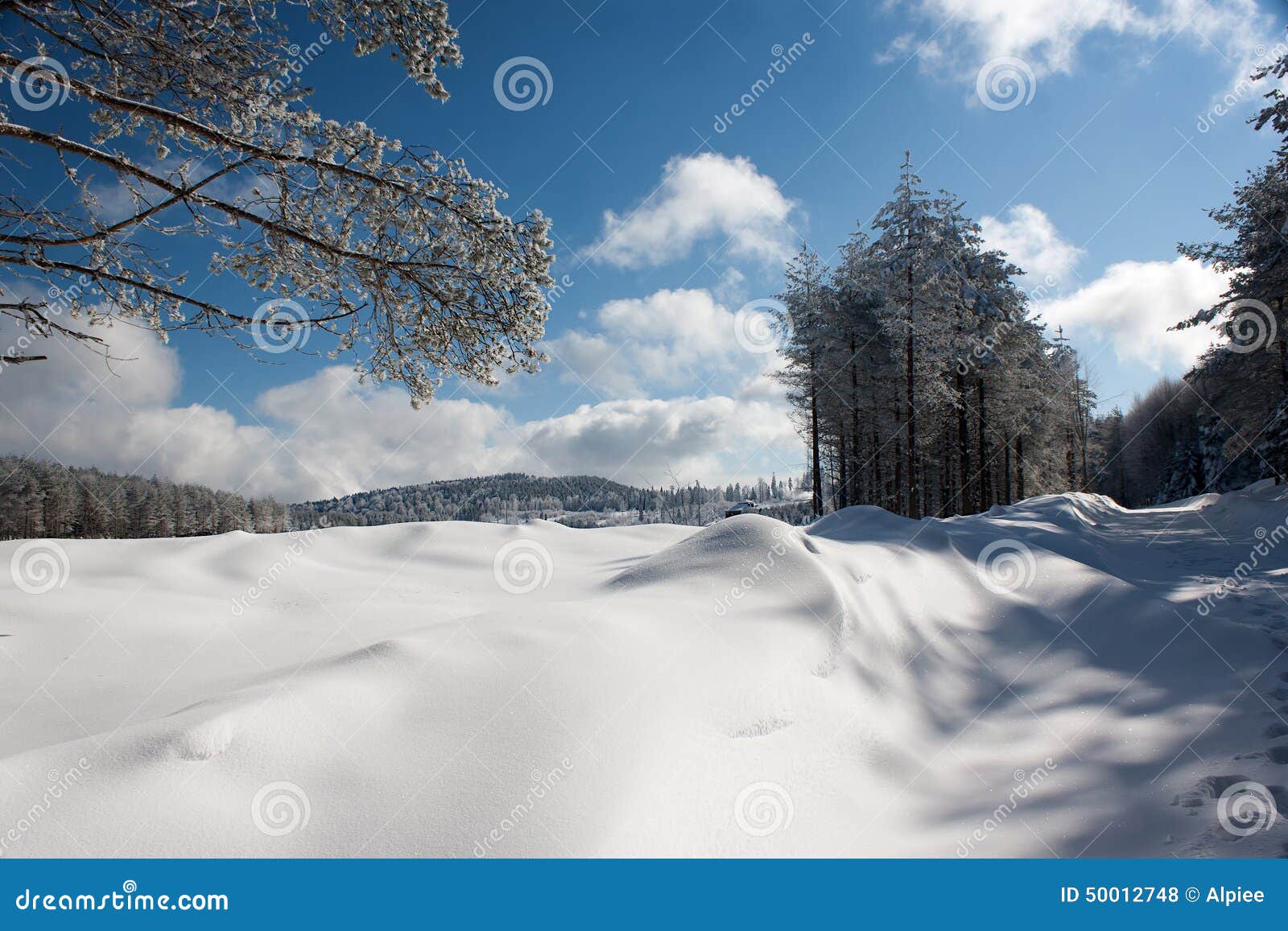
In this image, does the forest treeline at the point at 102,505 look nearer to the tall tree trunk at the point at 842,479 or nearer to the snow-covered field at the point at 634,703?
the tall tree trunk at the point at 842,479

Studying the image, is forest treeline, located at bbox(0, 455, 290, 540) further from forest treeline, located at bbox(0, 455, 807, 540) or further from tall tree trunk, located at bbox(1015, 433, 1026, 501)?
tall tree trunk, located at bbox(1015, 433, 1026, 501)

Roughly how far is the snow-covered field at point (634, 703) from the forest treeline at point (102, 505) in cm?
5047

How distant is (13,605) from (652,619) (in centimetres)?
574

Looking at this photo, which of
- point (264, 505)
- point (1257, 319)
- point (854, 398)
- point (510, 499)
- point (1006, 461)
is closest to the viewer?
point (1257, 319)

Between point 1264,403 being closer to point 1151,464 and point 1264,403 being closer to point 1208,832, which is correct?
point 1208,832

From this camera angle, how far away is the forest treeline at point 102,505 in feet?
168

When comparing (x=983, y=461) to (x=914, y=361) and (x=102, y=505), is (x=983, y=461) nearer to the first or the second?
(x=914, y=361)

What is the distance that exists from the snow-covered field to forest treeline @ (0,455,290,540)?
166 ft

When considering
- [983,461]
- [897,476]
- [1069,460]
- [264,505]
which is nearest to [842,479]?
[897,476]

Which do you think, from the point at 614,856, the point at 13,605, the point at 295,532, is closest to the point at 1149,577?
the point at 614,856

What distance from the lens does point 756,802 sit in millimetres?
2998

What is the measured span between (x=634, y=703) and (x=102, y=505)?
78.4m

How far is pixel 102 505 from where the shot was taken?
189 feet

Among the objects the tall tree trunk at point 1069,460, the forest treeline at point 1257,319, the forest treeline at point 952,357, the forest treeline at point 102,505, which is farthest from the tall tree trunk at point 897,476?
the forest treeline at point 102,505
